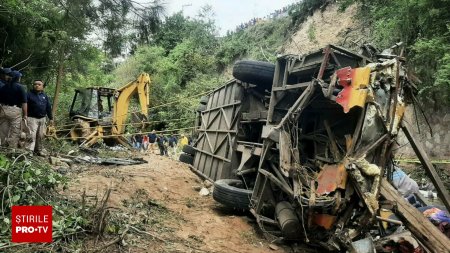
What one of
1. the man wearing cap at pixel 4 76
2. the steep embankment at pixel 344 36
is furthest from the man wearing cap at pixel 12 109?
the steep embankment at pixel 344 36

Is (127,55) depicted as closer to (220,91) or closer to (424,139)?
(220,91)

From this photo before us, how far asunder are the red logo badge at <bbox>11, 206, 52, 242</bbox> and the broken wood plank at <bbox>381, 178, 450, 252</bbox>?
3825mm

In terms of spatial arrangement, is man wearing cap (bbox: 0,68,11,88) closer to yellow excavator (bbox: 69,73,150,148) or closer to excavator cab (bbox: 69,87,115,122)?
yellow excavator (bbox: 69,73,150,148)

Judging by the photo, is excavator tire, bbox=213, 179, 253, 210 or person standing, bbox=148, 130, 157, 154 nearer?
excavator tire, bbox=213, 179, 253, 210

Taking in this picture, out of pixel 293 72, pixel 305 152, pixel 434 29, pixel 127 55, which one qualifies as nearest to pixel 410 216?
pixel 305 152

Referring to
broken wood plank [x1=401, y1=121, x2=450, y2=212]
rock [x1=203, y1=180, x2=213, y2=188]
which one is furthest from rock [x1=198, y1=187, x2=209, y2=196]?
broken wood plank [x1=401, y1=121, x2=450, y2=212]

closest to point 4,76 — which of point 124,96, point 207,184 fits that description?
point 207,184

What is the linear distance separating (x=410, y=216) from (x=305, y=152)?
2377mm

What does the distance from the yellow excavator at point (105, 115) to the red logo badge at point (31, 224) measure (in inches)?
356

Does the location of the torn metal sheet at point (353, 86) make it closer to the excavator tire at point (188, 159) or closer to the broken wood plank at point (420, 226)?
the broken wood plank at point (420, 226)

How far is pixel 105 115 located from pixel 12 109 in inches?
316

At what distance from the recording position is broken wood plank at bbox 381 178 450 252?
383 cm

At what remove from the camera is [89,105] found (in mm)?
14195

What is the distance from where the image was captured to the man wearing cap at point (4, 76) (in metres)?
6.42
